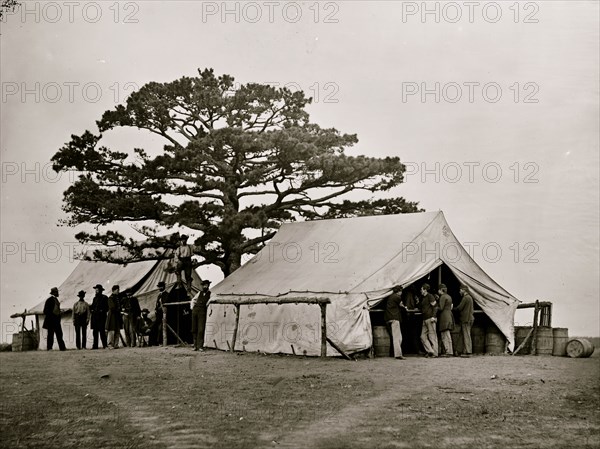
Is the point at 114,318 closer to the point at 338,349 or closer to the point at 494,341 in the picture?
the point at 338,349

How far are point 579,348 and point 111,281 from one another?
1723 cm

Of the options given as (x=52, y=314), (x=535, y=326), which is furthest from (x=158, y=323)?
(x=535, y=326)

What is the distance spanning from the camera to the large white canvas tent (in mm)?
15953

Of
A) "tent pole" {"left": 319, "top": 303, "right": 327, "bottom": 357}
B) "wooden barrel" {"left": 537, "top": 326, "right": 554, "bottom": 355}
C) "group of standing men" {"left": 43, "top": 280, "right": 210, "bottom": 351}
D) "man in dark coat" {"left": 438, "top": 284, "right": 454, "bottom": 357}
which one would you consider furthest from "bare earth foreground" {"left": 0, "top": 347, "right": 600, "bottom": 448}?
"group of standing men" {"left": 43, "top": 280, "right": 210, "bottom": 351}

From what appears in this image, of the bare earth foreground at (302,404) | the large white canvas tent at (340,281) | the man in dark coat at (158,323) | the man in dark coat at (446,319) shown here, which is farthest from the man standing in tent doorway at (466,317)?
the man in dark coat at (158,323)

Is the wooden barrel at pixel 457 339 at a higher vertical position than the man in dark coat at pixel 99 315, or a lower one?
lower

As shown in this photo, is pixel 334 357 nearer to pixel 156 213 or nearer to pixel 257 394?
pixel 257 394

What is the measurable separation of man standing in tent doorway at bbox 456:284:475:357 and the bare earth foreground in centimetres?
207

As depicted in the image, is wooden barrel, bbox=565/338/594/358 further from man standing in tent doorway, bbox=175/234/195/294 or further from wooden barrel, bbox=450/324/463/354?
man standing in tent doorway, bbox=175/234/195/294

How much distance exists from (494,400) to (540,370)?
3.70 metres

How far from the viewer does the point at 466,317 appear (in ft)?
55.4

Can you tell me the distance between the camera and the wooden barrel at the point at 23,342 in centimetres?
2498

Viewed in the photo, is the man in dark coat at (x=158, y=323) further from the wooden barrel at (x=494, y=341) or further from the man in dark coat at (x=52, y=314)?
the wooden barrel at (x=494, y=341)

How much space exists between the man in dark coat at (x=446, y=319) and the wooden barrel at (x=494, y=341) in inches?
66.7
